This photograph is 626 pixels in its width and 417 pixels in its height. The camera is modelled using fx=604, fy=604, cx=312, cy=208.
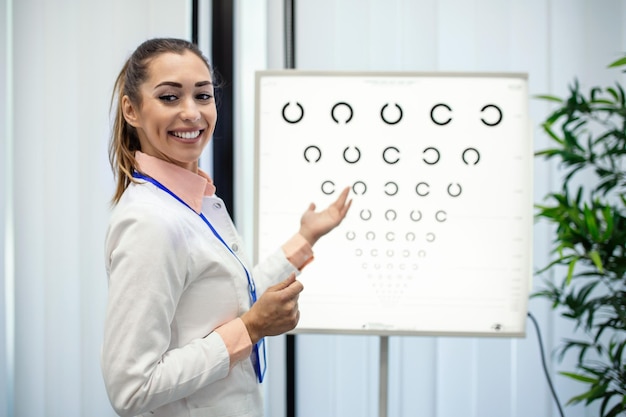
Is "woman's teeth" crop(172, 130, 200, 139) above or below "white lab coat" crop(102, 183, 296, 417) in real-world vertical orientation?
above

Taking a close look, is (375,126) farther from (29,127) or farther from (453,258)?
(29,127)

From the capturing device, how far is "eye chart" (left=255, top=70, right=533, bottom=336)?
1.83 meters

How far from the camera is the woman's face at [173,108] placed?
1090 millimetres

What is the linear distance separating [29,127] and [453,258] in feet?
5.67

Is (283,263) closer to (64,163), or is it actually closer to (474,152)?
(474,152)

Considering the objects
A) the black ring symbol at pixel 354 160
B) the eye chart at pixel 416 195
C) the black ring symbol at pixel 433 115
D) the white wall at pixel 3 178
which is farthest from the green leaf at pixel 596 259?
the white wall at pixel 3 178

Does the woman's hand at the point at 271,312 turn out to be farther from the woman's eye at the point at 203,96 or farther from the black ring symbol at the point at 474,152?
the black ring symbol at the point at 474,152

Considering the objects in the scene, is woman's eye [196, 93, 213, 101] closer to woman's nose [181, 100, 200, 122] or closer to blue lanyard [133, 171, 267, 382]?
woman's nose [181, 100, 200, 122]

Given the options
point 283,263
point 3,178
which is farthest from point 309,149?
point 3,178

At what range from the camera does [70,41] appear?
2418mm

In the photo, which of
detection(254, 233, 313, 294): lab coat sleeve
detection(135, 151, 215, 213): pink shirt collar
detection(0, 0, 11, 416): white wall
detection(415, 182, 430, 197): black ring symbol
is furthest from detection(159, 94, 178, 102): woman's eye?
detection(0, 0, 11, 416): white wall

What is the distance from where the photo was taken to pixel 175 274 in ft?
3.24

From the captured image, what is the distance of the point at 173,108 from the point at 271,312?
16.1 inches

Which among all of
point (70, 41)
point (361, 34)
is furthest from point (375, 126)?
point (70, 41)
